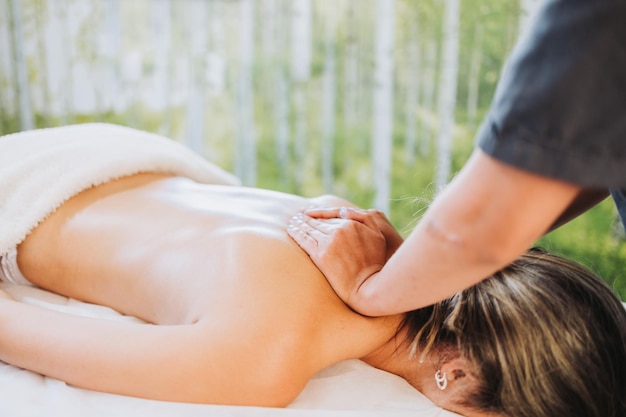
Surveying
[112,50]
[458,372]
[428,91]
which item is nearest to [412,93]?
[428,91]

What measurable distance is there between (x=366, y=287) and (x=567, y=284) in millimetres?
367

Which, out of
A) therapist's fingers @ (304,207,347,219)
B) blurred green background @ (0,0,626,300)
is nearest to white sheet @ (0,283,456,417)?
therapist's fingers @ (304,207,347,219)

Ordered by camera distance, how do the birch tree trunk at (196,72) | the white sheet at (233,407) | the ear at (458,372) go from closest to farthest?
the white sheet at (233,407) < the ear at (458,372) < the birch tree trunk at (196,72)

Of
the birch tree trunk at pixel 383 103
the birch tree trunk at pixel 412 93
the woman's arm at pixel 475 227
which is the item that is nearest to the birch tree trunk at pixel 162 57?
the birch tree trunk at pixel 383 103

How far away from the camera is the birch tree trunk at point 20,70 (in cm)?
281

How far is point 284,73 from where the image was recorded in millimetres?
2721

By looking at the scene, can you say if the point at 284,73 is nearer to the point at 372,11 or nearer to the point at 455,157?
the point at 372,11

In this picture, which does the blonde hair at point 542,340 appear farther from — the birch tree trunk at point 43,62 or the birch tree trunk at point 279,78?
the birch tree trunk at point 43,62

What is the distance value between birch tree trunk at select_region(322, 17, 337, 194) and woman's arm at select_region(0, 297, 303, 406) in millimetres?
1733

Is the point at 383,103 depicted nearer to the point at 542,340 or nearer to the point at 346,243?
the point at 346,243

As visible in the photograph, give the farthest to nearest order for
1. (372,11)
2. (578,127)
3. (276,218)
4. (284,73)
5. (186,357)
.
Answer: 1. (284,73)
2. (372,11)
3. (276,218)
4. (186,357)
5. (578,127)

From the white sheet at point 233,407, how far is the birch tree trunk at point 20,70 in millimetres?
1838

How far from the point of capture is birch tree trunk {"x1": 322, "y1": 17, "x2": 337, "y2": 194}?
2623mm

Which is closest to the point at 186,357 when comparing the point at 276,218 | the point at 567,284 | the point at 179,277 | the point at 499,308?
the point at 179,277
